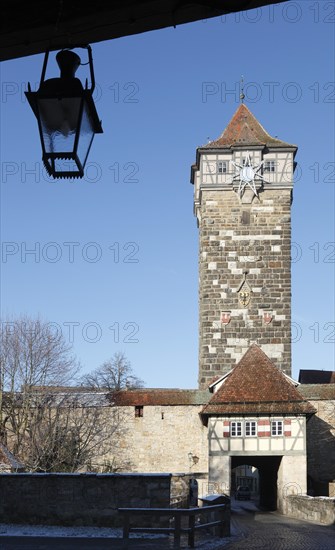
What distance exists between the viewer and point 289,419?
28.5 m

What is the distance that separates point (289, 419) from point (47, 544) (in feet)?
58.0

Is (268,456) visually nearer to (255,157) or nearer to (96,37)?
(255,157)

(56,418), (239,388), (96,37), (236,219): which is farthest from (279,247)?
(96,37)

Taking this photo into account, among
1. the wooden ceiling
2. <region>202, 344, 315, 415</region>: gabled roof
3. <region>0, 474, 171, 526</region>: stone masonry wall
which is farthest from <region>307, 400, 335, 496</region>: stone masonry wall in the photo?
the wooden ceiling

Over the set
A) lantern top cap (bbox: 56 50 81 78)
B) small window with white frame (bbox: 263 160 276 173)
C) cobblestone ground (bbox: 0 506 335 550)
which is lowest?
cobblestone ground (bbox: 0 506 335 550)

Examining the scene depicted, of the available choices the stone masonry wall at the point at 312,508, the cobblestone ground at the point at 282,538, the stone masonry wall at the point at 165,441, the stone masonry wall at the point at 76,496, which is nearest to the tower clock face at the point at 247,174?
the stone masonry wall at the point at 165,441

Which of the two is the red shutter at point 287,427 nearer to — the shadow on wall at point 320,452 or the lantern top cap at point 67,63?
the shadow on wall at point 320,452

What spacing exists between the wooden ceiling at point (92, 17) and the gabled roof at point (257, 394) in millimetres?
25772

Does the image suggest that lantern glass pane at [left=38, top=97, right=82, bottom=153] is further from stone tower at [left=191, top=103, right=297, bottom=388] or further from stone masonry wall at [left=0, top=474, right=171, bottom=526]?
stone tower at [left=191, top=103, right=297, bottom=388]

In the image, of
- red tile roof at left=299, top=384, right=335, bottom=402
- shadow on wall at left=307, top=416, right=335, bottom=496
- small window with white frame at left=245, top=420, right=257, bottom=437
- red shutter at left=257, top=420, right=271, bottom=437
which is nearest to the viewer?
red shutter at left=257, top=420, right=271, bottom=437

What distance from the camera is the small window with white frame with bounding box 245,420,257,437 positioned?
93.6 ft

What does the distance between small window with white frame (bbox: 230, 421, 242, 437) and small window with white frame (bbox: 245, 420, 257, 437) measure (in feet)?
0.80

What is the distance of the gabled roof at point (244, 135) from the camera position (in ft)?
125

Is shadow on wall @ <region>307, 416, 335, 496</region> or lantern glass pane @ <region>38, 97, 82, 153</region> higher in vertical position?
lantern glass pane @ <region>38, 97, 82, 153</region>
